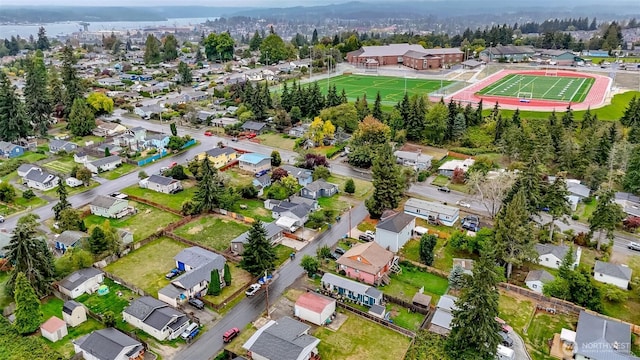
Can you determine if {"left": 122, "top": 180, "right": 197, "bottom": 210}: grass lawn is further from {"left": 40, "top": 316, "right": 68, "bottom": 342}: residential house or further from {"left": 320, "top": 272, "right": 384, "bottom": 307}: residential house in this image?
{"left": 320, "top": 272, "right": 384, "bottom": 307}: residential house

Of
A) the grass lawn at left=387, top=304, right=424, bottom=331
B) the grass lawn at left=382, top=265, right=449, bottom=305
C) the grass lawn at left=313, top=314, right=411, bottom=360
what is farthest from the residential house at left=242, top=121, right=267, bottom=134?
the grass lawn at left=313, top=314, right=411, bottom=360

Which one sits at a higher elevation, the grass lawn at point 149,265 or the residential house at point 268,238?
the residential house at point 268,238

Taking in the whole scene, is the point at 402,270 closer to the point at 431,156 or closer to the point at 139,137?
the point at 431,156

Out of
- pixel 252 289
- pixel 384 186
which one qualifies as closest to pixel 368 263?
pixel 252 289

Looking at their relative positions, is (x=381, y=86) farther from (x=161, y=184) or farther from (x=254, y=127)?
(x=161, y=184)

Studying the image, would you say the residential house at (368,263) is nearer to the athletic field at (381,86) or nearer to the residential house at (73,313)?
the residential house at (73,313)

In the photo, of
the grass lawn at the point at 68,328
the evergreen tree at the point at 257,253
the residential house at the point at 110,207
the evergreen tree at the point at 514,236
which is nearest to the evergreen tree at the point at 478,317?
the evergreen tree at the point at 514,236
